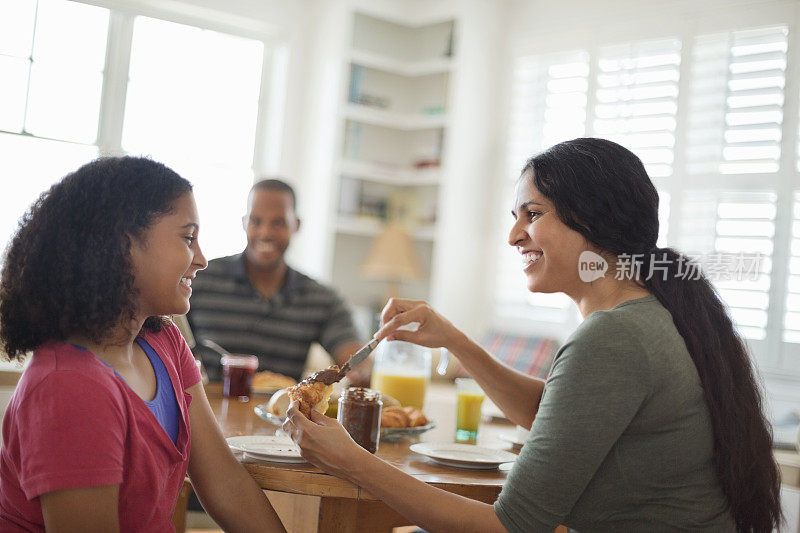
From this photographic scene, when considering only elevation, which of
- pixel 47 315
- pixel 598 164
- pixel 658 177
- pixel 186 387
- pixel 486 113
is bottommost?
pixel 186 387

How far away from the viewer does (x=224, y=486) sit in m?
1.41

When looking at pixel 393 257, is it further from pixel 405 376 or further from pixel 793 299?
pixel 405 376

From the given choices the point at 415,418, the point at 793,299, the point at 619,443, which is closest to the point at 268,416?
the point at 415,418

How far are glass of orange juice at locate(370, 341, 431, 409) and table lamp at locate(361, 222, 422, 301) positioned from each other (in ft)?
10.0

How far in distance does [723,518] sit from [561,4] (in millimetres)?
4348

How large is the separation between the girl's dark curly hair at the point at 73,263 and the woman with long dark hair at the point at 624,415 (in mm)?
373

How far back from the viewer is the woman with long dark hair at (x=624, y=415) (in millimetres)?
1213

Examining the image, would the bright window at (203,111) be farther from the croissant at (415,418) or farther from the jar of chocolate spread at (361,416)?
the jar of chocolate spread at (361,416)

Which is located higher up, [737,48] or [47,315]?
[737,48]

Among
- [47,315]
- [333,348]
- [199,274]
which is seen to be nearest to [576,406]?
[47,315]

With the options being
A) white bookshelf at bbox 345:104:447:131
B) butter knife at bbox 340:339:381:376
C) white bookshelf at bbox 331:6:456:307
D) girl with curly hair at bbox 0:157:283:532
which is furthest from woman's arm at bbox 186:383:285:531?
white bookshelf at bbox 345:104:447:131

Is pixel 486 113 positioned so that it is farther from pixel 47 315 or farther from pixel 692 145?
pixel 47 315

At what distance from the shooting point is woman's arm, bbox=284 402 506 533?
4.12 feet

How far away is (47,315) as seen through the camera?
117 centimetres
